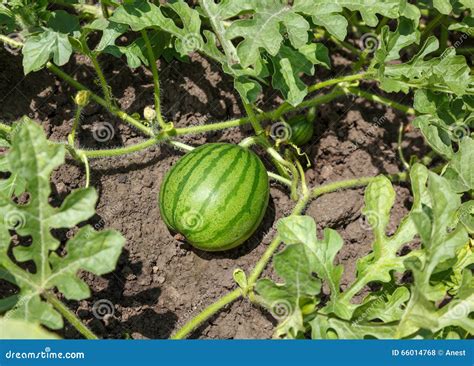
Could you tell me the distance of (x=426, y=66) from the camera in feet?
11.1

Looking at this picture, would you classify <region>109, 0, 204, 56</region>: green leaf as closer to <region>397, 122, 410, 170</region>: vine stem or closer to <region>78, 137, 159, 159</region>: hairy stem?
<region>78, 137, 159, 159</region>: hairy stem

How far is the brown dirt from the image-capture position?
12.2 feet

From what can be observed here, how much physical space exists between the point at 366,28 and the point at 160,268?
2140mm

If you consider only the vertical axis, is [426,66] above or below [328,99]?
above

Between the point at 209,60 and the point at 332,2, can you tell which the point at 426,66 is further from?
the point at 209,60

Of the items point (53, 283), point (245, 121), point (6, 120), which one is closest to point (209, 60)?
point (245, 121)

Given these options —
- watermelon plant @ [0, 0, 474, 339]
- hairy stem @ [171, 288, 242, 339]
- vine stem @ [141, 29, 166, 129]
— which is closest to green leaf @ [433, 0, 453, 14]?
watermelon plant @ [0, 0, 474, 339]
